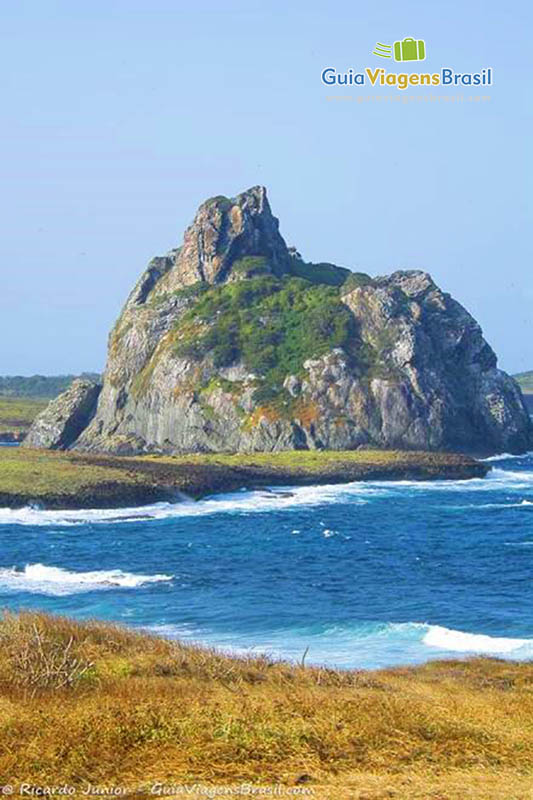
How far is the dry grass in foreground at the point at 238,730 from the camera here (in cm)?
1259

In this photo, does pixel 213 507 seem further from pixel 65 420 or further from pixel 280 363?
pixel 65 420

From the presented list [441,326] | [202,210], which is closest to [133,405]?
[202,210]

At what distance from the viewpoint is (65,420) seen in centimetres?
14262

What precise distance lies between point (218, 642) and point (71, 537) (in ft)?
109

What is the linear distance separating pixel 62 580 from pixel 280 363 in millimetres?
87336

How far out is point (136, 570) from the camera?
54.2m

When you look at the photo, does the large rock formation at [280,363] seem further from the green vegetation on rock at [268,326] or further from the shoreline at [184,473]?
the shoreline at [184,473]

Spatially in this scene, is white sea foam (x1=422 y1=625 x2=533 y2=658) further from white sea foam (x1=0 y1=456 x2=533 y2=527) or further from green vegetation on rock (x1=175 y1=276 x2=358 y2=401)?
green vegetation on rock (x1=175 y1=276 x2=358 y2=401)

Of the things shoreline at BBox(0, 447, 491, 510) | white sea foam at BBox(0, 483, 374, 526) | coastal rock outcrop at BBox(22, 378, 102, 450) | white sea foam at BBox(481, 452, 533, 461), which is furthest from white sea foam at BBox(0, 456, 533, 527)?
coastal rock outcrop at BBox(22, 378, 102, 450)

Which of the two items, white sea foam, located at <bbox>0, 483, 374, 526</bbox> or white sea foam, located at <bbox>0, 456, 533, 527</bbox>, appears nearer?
white sea foam, located at <bbox>0, 483, 374, 526</bbox>

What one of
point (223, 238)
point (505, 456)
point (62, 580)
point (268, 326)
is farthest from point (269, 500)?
point (223, 238)

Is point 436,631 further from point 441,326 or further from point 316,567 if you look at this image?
point 441,326

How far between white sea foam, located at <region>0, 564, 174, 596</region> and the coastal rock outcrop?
3425 inches

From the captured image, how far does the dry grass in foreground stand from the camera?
12.6 m
